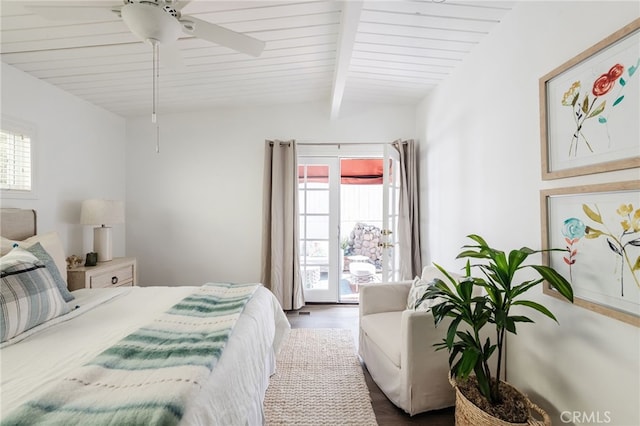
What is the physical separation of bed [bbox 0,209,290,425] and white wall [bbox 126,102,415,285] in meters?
1.58

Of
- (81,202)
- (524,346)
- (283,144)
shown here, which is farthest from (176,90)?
(524,346)

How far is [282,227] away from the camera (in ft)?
11.3

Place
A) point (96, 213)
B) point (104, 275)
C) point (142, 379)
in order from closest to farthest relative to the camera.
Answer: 1. point (142, 379)
2. point (104, 275)
3. point (96, 213)

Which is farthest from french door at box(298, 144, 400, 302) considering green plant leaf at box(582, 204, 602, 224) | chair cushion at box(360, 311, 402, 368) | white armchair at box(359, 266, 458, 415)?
green plant leaf at box(582, 204, 602, 224)

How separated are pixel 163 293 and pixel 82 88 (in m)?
2.32

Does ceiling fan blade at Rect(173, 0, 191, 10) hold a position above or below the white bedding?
above

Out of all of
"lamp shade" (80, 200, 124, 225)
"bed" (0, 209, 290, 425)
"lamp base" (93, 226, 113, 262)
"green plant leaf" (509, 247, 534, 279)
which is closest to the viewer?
"bed" (0, 209, 290, 425)

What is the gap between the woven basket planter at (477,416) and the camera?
4.08 ft

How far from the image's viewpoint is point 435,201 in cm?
303

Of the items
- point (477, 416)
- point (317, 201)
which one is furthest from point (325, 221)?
point (477, 416)

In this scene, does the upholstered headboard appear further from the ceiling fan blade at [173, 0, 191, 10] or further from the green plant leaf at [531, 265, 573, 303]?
the green plant leaf at [531, 265, 573, 303]

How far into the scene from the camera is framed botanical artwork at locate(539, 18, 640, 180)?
1142 mm

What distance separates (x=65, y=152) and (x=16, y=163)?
1.51 feet

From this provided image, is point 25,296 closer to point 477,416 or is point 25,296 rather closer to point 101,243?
point 101,243
